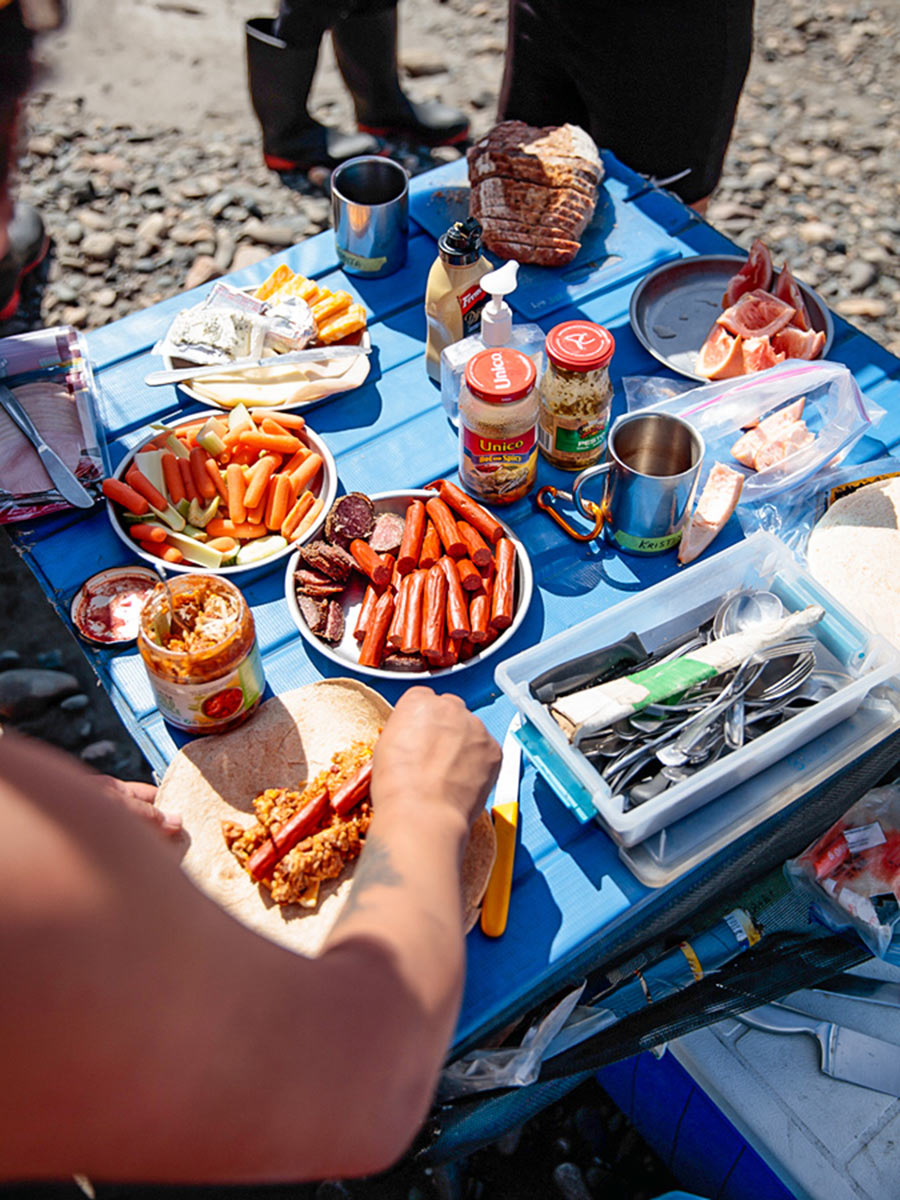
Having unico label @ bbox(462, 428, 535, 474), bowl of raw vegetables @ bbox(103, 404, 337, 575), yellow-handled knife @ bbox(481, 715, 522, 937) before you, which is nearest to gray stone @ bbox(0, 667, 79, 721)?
bowl of raw vegetables @ bbox(103, 404, 337, 575)

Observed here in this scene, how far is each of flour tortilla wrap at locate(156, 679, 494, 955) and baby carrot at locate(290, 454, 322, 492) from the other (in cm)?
63

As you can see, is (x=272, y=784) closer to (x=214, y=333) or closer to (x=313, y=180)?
(x=214, y=333)

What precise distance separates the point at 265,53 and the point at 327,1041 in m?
4.87

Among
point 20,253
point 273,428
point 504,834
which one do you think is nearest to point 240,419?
point 273,428

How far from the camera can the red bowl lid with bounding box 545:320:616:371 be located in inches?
86.9

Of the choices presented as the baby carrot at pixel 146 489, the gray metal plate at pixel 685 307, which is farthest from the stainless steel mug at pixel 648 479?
the baby carrot at pixel 146 489

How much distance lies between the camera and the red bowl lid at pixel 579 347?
2.21 meters

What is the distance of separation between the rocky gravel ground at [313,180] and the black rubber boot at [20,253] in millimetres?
107

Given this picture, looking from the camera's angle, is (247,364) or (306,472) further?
(247,364)

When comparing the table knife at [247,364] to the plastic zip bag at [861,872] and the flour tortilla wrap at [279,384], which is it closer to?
the flour tortilla wrap at [279,384]

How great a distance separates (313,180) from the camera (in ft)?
17.3

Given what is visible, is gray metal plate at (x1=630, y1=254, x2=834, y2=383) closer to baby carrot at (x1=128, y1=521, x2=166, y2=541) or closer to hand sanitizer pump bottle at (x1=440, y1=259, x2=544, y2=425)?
hand sanitizer pump bottle at (x1=440, y1=259, x2=544, y2=425)

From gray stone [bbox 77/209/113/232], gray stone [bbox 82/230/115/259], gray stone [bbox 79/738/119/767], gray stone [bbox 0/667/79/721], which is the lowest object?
gray stone [bbox 79/738/119/767]

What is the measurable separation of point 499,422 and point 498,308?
0.28 meters
